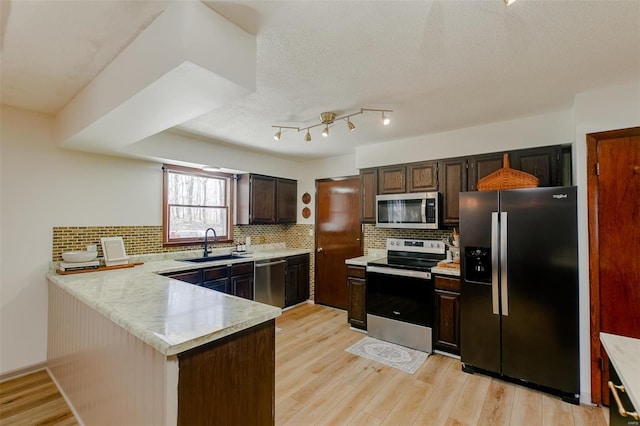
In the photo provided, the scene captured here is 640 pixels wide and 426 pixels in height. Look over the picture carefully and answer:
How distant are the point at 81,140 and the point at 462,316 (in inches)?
152

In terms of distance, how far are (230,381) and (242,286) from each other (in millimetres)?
2541

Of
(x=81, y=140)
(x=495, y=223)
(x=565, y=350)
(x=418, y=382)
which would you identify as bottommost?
(x=418, y=382)

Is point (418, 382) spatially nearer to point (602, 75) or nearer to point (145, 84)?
point (602, 75)

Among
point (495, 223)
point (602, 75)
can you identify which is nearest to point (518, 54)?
point (602, 75)

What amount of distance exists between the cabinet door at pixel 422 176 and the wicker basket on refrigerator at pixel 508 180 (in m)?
0.67

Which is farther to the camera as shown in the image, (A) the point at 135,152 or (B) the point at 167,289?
(A) the point at 135,152

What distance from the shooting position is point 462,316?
2779 millimetres

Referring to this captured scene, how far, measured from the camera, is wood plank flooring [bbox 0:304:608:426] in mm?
2092

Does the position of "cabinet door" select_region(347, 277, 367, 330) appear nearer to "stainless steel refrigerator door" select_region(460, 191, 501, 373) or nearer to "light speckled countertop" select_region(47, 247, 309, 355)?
"stainless steel refrigerator door" select_region(460, 191, 501, 373)

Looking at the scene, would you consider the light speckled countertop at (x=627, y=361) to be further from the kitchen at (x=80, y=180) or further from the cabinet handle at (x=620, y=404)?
the kitchen at (x=80, y=180)

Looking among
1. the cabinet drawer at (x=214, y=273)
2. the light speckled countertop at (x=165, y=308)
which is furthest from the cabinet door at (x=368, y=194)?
the light speckled countertop at (x=165, y=308)

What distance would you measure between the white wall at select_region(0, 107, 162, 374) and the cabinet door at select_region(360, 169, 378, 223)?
10.1ft

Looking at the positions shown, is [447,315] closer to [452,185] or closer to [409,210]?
[409,210]

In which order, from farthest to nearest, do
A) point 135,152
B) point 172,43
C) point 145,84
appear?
point 135,152
point 145,84
point 172,43
